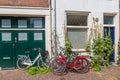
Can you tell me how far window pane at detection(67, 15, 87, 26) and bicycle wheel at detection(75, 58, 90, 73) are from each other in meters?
2.35

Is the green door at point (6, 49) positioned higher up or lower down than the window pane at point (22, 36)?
lower down

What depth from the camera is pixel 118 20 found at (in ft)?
47.1

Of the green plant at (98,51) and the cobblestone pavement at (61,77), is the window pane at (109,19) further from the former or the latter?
the cobblestone pavement at (61,77)

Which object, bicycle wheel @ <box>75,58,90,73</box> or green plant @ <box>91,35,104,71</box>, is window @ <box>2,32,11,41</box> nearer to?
bicycle wheel @ <box>75,58,90,73</box>

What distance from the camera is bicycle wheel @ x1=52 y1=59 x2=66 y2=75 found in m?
11.6

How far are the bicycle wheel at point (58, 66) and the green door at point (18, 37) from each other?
153cm

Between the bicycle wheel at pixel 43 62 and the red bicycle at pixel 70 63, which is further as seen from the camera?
the bicycle wheel at pixel 43 62

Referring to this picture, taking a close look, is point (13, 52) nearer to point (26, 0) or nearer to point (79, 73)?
point (26, 0)

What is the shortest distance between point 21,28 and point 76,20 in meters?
3.02

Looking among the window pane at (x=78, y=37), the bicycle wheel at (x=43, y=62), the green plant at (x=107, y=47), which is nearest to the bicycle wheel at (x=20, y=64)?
the bicycle wheel at (x=43, y=62)

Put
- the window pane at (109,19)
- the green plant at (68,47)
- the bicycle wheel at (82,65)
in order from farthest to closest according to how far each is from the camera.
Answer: the window pane at (109,19) → the green plant at (68,47) → the bicycle wheel at (82,65)

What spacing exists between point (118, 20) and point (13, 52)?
6134mm

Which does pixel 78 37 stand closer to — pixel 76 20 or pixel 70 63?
pixel 76 20

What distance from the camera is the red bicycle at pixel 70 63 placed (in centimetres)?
1162
